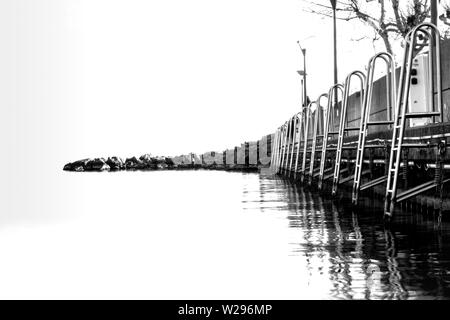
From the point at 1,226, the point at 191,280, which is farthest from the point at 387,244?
the point at 1,226

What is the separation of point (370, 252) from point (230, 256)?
3.81 ft


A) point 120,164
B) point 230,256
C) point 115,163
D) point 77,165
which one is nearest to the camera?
point 230,256

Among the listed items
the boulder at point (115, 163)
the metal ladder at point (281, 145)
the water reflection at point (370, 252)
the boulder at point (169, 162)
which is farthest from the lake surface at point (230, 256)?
the boulder at point (169, 162)

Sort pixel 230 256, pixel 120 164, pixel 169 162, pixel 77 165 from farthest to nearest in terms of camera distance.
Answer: pixel 169 162 < pixel 120 164 < pixel 77 165 < pixel 230 256

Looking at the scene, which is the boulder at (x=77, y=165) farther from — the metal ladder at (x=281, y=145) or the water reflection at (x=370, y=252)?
the water reflection at (x=370, y=252)

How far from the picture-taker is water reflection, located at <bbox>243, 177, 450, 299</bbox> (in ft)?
19.4

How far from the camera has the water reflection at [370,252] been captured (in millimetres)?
5926

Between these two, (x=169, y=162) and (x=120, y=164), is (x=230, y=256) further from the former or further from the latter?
(x=169, y=162)

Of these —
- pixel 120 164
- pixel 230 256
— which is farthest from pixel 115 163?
pixel 230 256

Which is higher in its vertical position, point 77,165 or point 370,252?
point 77,165

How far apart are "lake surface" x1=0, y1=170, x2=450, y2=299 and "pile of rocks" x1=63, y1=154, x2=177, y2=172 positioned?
62.2 metres

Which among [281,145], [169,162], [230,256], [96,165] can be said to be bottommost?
[230,256]

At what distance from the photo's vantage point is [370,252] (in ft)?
26.0
